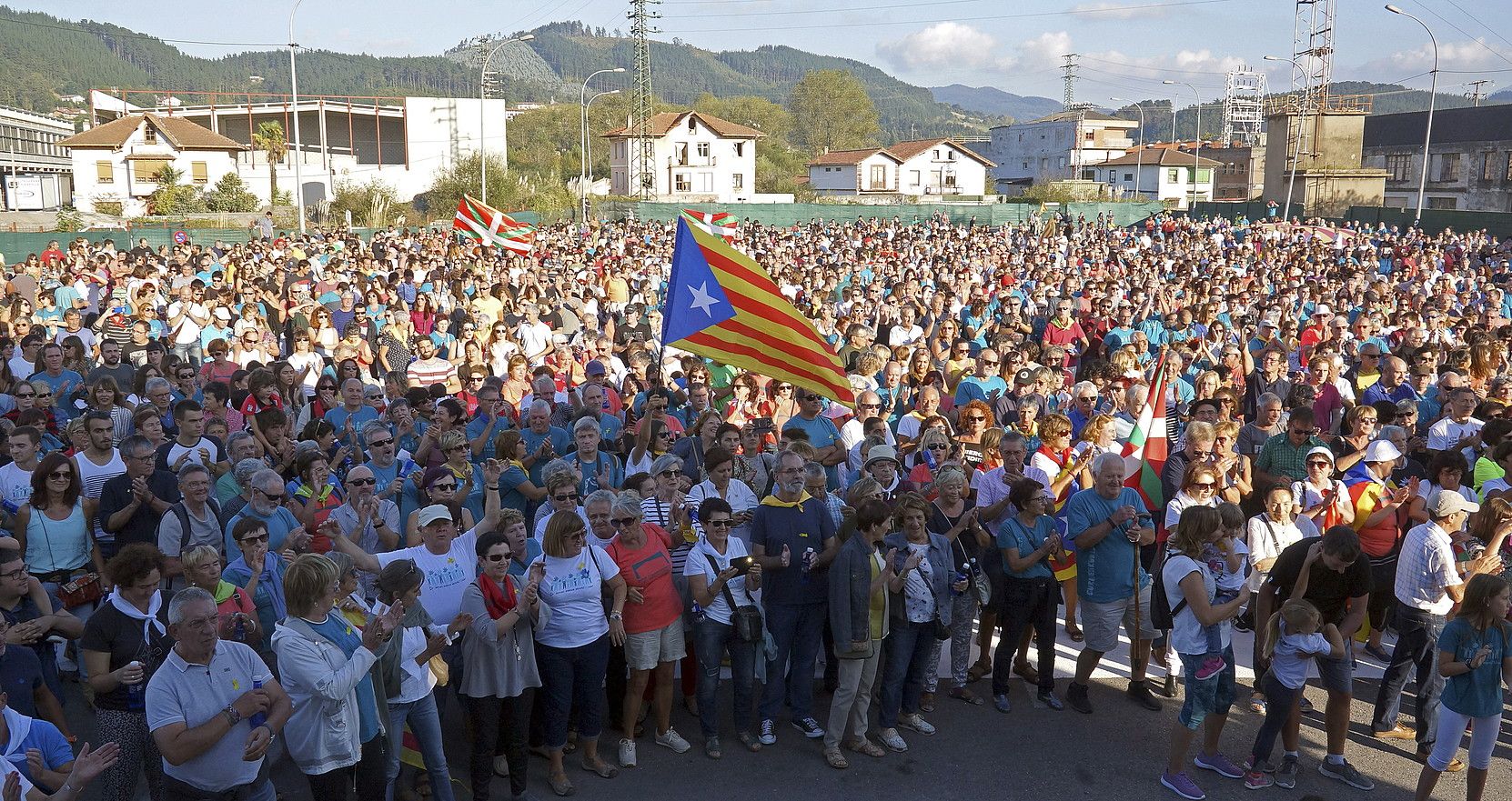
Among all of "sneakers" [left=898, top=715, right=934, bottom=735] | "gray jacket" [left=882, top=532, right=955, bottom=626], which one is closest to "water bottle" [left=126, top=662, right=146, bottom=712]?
"gray jacket" [left=882, top=532, right=955, bottom=626]

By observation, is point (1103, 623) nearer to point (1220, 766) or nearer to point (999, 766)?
point (1220, 766)

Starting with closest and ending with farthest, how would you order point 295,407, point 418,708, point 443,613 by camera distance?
point 418,708
point 443,613
point 295,407

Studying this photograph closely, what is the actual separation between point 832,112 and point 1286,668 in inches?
4969

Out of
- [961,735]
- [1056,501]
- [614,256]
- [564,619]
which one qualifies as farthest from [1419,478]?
[614,256]

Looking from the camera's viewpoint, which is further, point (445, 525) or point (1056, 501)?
point (1056, 501)

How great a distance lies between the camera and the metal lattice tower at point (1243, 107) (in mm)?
111250

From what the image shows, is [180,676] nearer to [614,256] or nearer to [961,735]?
[961,735]

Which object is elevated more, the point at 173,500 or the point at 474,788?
the point at 173,500

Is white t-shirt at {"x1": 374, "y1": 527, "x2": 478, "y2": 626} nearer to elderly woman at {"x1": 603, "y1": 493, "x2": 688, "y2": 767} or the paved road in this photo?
elderly woman at {"x1": 603, "y1": 493, "x2": 688, "y2": 767}

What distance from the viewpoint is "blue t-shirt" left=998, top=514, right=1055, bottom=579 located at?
660 cm

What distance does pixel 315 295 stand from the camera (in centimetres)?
1596

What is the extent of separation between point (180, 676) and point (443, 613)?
1444 millimetres

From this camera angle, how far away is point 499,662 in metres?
5.45

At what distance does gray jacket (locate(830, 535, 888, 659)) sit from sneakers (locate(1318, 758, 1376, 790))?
245cm
